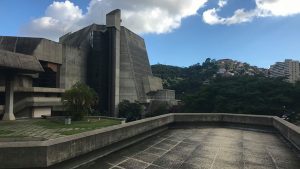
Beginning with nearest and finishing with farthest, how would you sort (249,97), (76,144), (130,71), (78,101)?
(76,144), (78,101), (249,97), (130,71)

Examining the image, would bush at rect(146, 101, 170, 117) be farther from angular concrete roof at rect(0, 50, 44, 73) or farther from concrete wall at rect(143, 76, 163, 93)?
angular concrete roof at rect(0, 50, 44, 73)

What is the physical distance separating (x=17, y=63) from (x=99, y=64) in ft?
130

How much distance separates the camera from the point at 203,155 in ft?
26.1

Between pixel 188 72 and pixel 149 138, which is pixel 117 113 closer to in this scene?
pixel 149 138

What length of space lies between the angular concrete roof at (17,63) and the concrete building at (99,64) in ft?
61.6

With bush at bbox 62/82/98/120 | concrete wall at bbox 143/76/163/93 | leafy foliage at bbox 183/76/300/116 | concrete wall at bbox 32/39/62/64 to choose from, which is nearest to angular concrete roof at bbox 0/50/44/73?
bush at bbox 62/82/98/120

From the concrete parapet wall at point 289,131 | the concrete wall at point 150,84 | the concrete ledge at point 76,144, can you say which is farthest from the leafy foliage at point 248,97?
the concrete ledge at point 76,144

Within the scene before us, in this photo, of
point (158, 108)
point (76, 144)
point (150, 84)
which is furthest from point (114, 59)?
point (76, 144)

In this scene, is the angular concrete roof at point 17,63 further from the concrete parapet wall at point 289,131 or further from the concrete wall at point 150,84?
the concrete wall at point 150,84

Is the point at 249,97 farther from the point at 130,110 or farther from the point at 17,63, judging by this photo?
the point at 17,63

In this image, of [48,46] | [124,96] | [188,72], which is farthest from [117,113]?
[188,72]

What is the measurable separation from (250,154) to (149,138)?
3519 millimetres

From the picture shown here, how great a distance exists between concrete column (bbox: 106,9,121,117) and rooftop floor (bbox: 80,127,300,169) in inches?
2460

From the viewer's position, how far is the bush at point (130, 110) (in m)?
71.4
